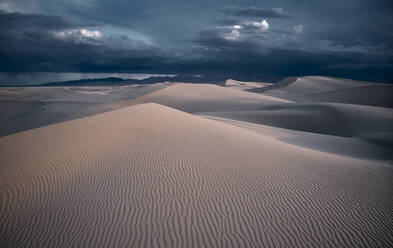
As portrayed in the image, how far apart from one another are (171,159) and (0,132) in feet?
65.5

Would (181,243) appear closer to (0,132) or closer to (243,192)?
(243,192)

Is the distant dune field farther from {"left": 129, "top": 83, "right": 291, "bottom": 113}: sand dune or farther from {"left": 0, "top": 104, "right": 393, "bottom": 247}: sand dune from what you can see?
{"left": 129, "top": 83, "right": 291, "bottom": 113}: sand dune

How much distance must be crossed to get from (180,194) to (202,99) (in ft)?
94.8

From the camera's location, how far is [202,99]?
33.3 metres

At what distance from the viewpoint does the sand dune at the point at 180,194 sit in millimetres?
3754

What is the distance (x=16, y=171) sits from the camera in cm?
581

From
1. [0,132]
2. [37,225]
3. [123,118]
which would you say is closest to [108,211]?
[37,225]

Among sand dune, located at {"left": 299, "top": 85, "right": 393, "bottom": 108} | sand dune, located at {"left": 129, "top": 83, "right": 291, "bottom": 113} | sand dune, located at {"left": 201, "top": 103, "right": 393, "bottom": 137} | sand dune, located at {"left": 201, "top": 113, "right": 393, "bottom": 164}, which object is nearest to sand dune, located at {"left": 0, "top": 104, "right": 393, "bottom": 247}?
sand dune, located at {"left": 201, "top": 113, "right": 393, "bottom": 164}

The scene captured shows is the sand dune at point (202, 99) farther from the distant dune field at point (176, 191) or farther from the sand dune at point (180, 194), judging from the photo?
the sand dune at point (180, 194)

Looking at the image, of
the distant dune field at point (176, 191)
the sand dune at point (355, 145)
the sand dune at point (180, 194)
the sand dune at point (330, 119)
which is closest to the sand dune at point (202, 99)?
the sand dune at point (330, 119)

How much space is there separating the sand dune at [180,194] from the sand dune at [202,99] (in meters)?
20.7

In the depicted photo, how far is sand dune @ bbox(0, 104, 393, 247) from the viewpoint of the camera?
375cm

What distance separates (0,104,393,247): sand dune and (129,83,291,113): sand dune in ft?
67.9

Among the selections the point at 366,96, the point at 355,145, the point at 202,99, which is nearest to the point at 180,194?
the point at 355,145
